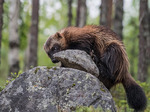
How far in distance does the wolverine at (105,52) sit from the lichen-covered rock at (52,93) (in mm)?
1464

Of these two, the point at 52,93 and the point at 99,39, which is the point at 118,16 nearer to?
A: the point at 99,39

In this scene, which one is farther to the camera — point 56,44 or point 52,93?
point 56,44

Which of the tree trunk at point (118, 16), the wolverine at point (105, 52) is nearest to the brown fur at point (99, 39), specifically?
the wolverine at point (105, 52)

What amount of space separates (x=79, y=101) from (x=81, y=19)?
12.3 meters

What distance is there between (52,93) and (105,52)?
246 centimetres

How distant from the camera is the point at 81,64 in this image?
6.57 metres

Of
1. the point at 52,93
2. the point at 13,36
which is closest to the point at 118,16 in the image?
the point at 13,36

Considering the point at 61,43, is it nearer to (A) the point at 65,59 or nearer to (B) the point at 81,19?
(A) the point at 65,59

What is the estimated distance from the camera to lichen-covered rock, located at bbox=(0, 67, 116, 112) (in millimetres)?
5371

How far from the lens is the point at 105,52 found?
7.44m

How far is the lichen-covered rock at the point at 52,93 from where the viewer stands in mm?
5371

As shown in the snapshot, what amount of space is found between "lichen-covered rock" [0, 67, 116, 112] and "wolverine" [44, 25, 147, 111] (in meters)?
1.46

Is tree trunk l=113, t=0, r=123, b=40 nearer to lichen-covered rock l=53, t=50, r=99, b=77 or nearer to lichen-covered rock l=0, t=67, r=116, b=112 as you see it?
lichen-covered rock l=53, t=50, r=99, b=77

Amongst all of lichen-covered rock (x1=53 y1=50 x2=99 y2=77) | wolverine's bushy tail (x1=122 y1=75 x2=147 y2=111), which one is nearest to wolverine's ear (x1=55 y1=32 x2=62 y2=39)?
lichen-covered rock (x1=53 y1=50 x2=99 y2=77)
